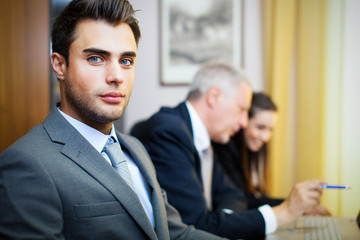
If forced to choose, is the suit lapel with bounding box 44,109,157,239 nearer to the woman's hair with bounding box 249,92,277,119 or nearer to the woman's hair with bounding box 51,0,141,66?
the woman's hair with bounding box 51,0,141,66

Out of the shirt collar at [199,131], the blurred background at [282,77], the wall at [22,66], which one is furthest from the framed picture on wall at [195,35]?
the wall at [22,66]

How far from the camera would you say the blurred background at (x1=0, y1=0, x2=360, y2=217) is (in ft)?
3.46

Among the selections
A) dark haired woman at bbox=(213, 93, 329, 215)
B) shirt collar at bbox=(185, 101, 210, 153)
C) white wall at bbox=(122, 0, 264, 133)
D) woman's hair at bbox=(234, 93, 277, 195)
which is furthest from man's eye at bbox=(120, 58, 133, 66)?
white wall at bbox=(122, 0, 264, 133)

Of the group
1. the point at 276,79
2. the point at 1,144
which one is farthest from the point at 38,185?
the point at 276,79

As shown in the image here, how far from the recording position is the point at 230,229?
120cm

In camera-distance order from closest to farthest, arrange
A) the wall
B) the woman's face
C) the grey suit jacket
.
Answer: the grey suit jacket
the wall
the woman's face

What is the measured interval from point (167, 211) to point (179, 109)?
26.0 inches

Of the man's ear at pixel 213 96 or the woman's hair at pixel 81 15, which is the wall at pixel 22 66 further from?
the man's ear at pixel 213 96

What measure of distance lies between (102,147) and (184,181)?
48 cm

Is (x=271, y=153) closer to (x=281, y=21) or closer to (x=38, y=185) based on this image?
(x=281, y=21)

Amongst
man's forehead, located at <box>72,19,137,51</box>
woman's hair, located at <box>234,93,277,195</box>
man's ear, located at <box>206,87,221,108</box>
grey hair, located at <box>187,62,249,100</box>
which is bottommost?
woman's hair, located at <box>234,93,277,195</box>

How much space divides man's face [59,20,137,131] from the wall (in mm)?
328

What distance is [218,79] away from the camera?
1.64 m

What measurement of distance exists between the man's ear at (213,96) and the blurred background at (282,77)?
38 centimetres
